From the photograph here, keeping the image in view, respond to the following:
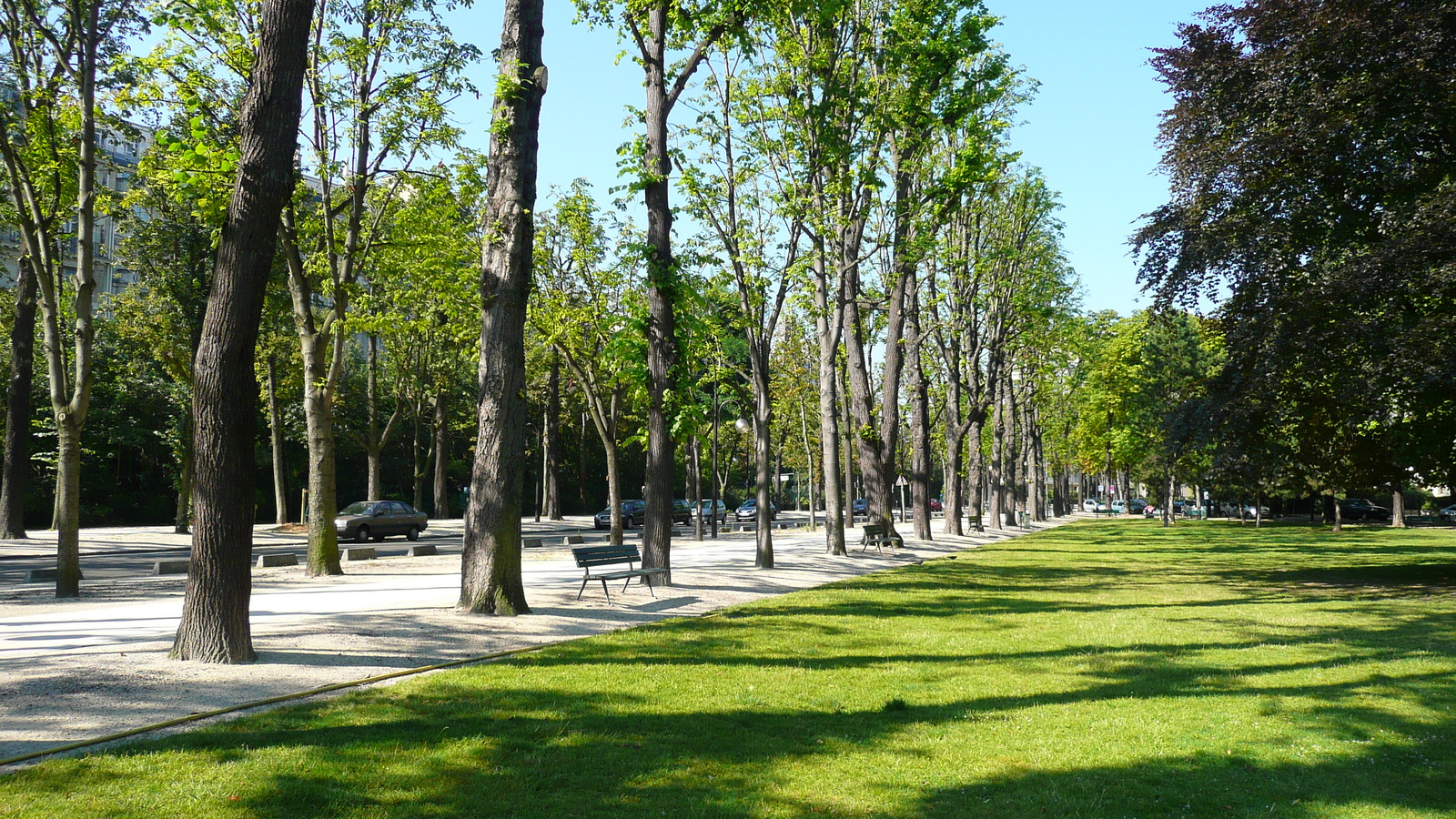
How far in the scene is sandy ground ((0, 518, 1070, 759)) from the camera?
6.95m

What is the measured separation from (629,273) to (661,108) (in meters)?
11.4

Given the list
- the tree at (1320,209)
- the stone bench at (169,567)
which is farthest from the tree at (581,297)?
the tree at (1320,209)

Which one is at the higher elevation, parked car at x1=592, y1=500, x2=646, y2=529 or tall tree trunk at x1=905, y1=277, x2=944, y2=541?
tall tree trunk at x1=905, y1=277, x2=944, y2=541

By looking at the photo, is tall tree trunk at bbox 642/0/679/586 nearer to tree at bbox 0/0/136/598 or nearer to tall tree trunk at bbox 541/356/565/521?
tree at bbox 0/0/136/598

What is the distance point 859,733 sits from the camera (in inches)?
258

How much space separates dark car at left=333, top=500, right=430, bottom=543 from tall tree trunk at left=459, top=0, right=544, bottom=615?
2576 centimetres

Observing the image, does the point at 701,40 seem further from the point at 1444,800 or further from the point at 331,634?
the point at 1444,800

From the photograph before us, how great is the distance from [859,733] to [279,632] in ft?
23.0

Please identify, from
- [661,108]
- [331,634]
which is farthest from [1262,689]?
[661,108]

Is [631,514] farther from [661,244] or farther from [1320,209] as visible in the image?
[1320,209]

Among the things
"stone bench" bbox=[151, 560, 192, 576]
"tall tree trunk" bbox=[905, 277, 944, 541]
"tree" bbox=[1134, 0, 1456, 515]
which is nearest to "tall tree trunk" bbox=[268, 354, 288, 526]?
"stone bench" bbox=[151, 560, 192, 576]

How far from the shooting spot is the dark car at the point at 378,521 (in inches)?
1395

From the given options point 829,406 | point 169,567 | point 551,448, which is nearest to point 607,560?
point 169,567

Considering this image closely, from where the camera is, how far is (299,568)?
20.8m
